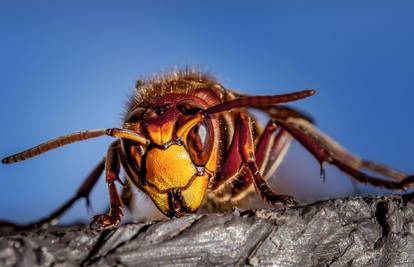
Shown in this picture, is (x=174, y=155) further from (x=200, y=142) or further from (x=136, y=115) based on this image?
(x=136, y=115)

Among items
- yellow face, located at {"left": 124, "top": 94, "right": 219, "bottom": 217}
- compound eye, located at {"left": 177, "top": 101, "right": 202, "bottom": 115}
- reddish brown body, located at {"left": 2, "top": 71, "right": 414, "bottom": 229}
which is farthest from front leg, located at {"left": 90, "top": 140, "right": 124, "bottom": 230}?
compound eye, located at {"left": 177, "top": 101, "right": 202, "bottom": 115}

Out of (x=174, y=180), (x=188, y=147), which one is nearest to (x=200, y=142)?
(x=188, y=147)

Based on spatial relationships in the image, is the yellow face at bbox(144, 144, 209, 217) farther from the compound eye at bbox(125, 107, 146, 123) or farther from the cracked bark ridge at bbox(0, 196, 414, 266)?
the cracked bark ridge at bbox(0, 196, 414, 266)

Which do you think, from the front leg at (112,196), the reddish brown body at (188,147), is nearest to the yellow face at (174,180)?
the reddish brown body at (188,147)

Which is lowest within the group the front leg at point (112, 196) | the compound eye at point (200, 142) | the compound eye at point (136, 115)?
the front leg at point (112, 196)

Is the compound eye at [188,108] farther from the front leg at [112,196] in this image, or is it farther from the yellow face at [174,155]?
the front leg at [112,196]

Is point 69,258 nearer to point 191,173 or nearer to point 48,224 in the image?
point 191,173
